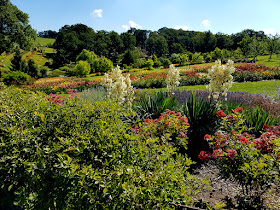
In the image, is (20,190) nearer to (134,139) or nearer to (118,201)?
(118,201)

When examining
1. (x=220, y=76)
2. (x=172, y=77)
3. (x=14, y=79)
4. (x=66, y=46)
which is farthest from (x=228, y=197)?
(x=66, y=46)

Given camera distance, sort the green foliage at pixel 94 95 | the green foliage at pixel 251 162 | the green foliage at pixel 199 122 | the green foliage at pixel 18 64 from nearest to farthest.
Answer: the green foliage at pixel 251 162 → the green foliage at pixel 199 122 → the green foliage at pixel 94 95 → the green foliage at pixel 18 64

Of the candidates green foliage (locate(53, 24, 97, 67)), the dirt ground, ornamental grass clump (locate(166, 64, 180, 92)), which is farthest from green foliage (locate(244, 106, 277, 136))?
green foliage (locate(53, 24, 97, 67))

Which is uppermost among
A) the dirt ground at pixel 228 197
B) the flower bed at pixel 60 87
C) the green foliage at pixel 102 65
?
the green foliage at pixel 102 65

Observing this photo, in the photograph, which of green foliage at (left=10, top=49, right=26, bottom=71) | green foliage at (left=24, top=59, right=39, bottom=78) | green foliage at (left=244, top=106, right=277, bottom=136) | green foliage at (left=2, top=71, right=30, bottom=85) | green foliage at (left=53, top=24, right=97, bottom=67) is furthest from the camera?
green foliage at (left=53, top=24, right=97, bottom=67)

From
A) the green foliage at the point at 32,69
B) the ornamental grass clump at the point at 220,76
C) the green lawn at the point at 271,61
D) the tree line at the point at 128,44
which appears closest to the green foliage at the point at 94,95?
the ornamental grass clump at the point at 220,76

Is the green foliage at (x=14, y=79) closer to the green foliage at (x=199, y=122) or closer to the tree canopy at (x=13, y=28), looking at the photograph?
the tree canopy at (x=13, y=28)

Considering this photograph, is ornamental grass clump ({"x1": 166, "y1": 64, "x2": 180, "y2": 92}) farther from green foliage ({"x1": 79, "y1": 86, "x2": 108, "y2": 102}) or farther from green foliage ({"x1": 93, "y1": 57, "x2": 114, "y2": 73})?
green foliage ({"x1": 93, "y1": 57, "x2": 114, "y2": 73})

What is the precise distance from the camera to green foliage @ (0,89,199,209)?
5.94 ft

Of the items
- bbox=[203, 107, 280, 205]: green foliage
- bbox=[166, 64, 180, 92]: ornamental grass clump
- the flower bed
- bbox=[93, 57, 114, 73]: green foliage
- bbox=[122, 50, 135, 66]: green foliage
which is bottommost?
the flower bed

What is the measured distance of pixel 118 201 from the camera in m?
1.78

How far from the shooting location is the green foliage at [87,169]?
1.81 meters

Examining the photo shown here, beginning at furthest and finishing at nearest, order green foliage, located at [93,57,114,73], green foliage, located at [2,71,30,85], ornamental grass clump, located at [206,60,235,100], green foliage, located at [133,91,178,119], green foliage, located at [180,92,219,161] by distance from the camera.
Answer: green foliage, located at [93,57,114,73], green foliage, located at [2,71,30,85], ornamental grass clump, located at [206,60,235,100], green foliage, located at [133,91,178,119], green foliage, located at [180,92,219,161]

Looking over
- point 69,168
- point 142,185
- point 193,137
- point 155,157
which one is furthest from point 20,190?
point 193,137
